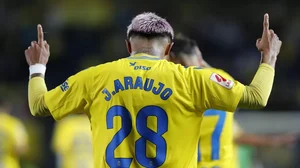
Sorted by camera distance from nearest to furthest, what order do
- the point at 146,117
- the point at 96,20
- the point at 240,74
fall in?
the point at 146,117 < the point at 240,74 < the point at 96,20

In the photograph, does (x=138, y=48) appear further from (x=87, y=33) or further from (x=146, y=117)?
(x=87, y=33)

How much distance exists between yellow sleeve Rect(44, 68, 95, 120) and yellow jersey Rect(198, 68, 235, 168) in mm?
2120

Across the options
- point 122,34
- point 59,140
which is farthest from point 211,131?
point 122,34

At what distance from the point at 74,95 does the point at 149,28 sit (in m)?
0.59

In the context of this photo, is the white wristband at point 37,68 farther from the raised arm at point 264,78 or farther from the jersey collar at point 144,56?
the raised arm at point 264,78

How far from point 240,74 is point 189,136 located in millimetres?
11425

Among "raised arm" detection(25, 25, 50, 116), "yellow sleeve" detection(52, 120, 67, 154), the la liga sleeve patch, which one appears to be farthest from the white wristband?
"yellow sleeve" detection(52, 120, 67, 154)

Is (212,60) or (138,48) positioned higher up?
(138,48)

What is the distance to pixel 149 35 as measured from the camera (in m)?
5.07

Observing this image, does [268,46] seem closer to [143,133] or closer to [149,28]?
[149,28]

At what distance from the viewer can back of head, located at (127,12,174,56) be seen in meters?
5.07

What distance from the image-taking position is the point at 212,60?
16422 mm

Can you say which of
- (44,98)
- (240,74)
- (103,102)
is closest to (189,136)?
(103,102)

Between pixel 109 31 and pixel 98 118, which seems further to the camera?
pixel 109 31
